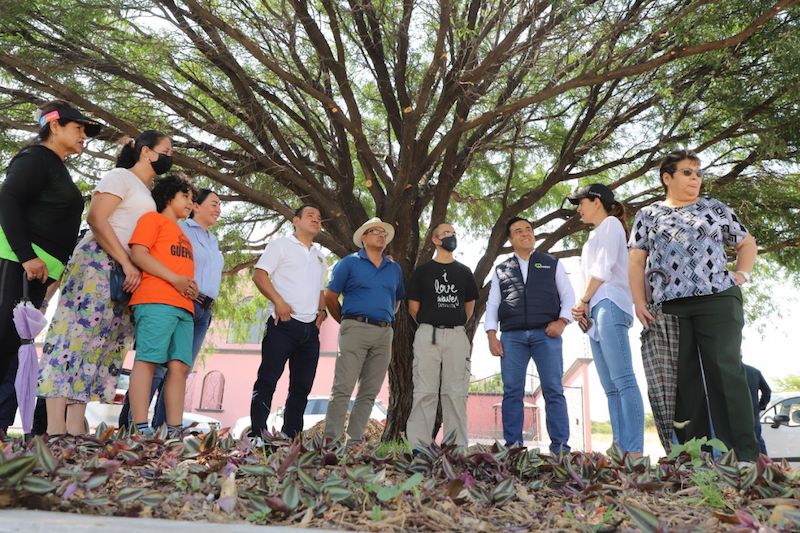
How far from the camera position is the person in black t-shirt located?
511 cm

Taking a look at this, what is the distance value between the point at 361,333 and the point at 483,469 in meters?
2.51

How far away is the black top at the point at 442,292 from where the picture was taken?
5332mm

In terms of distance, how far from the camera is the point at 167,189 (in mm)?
4391

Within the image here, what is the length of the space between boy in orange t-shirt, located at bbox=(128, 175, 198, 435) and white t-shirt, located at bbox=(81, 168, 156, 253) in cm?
9

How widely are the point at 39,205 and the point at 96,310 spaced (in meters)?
0.64

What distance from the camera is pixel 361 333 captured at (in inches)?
206

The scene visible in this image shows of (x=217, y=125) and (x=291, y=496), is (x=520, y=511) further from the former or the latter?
(x=217, y=125)

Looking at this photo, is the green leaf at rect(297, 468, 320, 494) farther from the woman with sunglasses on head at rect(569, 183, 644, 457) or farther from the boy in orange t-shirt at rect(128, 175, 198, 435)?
the woman with sunglasses on head at rect(569, 183, 644, 457)

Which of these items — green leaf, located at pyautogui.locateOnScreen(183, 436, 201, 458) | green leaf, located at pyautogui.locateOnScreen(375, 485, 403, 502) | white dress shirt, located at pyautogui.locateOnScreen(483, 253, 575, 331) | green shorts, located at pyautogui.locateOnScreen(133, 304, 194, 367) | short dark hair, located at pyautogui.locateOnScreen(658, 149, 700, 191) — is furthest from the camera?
white dress shirt, located at pyautogui.locateOnScreen(483, 253, 575, 331)

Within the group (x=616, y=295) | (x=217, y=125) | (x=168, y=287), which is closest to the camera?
(x=168, y=287)

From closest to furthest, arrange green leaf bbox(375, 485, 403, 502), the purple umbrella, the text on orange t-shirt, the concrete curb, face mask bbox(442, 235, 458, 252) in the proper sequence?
1. the concrete curb
2. green leaf bbox(375, 485, 403, 502)
3. the purple umbrella
4. the text on orange t-shirt
5. face mask bbox(442, 235, 458, 252)

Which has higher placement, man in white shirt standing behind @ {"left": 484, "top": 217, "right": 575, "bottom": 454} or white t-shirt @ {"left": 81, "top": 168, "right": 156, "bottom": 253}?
white t-shirt @ {"left": 81, "top": 168, "right": 156, "bottom": 253}

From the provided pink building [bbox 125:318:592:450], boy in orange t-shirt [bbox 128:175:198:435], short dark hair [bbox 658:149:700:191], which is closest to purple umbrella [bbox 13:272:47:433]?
boy in orange t-shirt [bbox 128:175:198:435]

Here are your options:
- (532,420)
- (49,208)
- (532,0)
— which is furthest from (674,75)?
(532,420)
